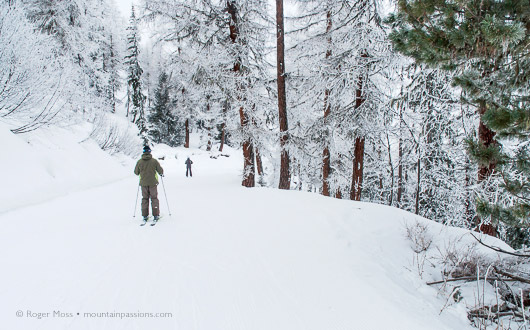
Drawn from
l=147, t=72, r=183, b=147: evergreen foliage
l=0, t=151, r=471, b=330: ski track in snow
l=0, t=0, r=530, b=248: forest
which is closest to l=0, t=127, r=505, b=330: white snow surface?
l=0, t=151, r=471, b=330: ski track in snow

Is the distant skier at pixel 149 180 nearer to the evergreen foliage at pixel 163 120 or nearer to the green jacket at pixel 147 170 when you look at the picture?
the green jacket at pixel 147 170

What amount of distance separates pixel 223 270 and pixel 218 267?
12 centimetres

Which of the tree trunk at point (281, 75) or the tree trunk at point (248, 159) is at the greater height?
the tree trunk at point (281, 75)

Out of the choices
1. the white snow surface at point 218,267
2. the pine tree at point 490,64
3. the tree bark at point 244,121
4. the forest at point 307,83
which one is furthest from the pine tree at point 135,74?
the pine tree at point 490,64

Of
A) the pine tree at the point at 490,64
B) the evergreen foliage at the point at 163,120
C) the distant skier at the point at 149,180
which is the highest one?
the evergreen foliage at the point at 163,120

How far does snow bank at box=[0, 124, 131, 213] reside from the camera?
7.13 metres

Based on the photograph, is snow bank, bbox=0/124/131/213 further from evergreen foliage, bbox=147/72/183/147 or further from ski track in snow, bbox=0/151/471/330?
evergreen foliage, bbox=147/72/183/147

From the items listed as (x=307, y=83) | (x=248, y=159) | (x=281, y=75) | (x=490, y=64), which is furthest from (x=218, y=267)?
(x=281, y=75)

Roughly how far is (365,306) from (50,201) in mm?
9124

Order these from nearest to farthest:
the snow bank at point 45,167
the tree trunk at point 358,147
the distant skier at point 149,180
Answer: the distant skier at point 149,180 → the snow bank at point 45,167 → the tree trunk at point 358,147

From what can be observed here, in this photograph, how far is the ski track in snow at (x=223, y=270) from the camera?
259cm

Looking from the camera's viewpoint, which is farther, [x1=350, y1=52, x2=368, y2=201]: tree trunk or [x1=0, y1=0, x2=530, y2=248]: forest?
[x1=350, y1=52, x2=368, y2=201]: tree trunk

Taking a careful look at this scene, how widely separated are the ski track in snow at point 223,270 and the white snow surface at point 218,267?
2 cm

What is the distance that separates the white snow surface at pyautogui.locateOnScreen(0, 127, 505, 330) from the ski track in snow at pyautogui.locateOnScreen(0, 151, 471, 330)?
0.06 ft
